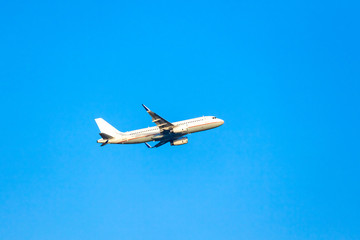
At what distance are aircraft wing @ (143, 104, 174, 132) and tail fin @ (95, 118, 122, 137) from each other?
38.8 ft

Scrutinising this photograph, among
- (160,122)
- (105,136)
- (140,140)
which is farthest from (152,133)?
(105,136)

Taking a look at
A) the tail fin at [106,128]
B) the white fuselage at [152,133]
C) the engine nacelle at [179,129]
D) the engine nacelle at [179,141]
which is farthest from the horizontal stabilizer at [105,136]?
the engine nacelle at [179,141]

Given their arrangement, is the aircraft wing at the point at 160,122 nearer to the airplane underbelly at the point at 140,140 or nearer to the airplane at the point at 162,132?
the airplane at the point at 162,132

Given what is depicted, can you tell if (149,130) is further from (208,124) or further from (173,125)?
(208,124)

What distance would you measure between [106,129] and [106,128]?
1.33 feet

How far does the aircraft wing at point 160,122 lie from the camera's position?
9659cm

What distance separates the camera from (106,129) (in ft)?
355

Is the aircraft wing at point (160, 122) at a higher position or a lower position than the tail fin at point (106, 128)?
lower

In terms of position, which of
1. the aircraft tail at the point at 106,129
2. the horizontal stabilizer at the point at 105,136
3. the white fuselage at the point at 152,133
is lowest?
the horizontal stabilizer at the point at 105,136

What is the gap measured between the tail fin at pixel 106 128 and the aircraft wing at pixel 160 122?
1183 centimetres

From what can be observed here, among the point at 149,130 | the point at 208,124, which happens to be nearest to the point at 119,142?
the point at 149,130

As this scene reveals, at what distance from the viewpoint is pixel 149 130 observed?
337ft

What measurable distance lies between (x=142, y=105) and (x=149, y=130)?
10.2 metres

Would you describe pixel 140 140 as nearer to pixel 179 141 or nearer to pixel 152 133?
pixel 152 133
